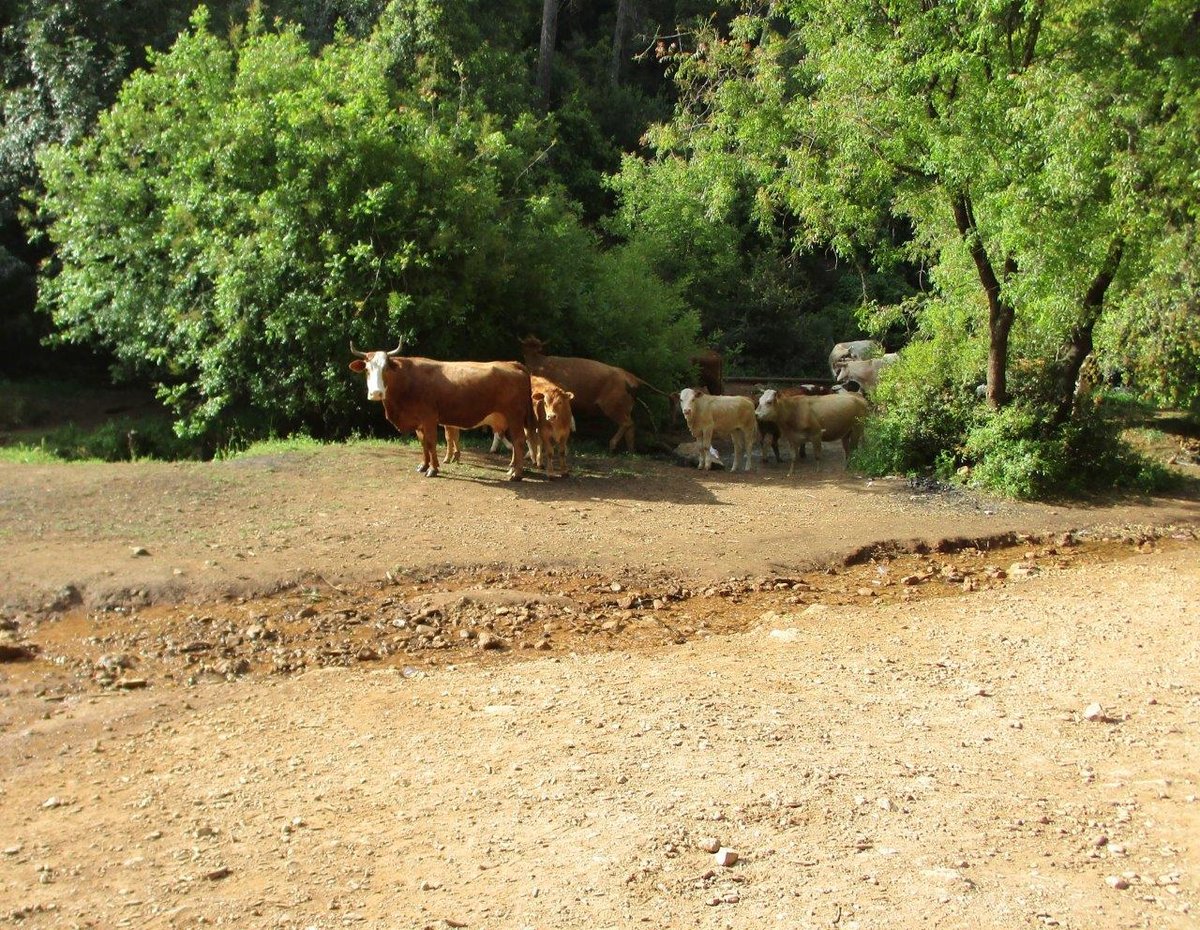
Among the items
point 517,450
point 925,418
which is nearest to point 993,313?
point 925,418

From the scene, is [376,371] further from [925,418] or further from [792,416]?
[925,418]

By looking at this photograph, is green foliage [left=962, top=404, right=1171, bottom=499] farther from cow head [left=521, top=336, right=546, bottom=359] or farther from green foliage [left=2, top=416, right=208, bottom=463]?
green foliage [left=2, top=416, right=208, bottom=463]

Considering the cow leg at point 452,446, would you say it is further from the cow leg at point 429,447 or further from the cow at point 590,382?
the cow at point 590,382

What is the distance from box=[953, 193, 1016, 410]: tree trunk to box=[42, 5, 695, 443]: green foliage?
16.0ft

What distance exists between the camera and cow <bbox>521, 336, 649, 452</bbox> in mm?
17109

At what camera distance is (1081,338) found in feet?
52.9

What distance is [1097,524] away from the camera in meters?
14.4

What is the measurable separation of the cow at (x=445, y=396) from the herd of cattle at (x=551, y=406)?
0.04 ft

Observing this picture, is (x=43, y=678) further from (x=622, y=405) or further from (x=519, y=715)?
(x=622, y=405)

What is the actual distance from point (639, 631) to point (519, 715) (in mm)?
2453

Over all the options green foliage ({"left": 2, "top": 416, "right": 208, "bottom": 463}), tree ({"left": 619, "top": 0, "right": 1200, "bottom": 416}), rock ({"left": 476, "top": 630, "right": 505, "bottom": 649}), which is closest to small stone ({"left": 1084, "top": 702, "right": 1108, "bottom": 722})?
rock ({"left": 476, "top": 630, "right": 505, "bottom": 649})

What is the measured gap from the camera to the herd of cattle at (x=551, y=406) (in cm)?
1413

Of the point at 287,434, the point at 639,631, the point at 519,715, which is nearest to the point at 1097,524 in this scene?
the point at 639,631

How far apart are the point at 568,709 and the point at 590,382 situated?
9.72m
